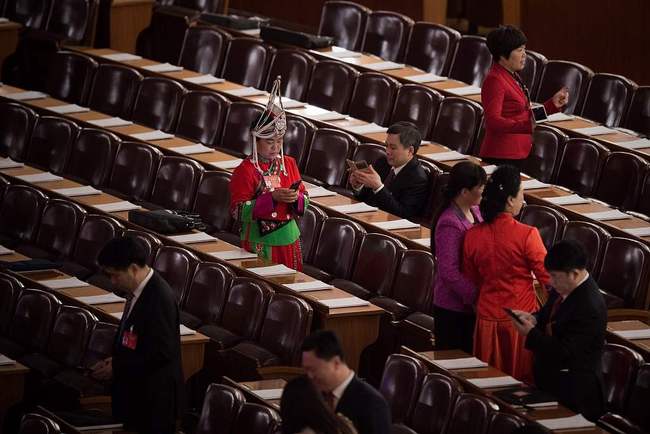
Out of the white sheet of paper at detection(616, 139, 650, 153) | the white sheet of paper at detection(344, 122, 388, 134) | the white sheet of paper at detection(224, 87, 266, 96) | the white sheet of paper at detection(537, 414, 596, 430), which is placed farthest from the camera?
the white sheet of paper at detection(224, 87, 266, 96)

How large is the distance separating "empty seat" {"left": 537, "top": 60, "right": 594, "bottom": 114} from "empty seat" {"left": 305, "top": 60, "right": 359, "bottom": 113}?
1.22 m

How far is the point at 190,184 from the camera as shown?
25.8ft

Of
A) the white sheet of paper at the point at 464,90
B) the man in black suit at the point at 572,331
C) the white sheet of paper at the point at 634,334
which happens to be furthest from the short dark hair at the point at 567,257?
the white sheet of paper at the point at 464,90

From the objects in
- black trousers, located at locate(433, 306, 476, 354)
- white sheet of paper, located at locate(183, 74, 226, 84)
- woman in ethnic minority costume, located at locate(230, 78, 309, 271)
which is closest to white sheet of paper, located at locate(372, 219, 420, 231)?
woman in ethnic minority costume, located at locate(230, 78, 309, 271)

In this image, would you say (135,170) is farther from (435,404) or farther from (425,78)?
(435,404)

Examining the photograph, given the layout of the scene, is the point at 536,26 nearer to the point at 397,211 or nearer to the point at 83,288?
the point at 397,211

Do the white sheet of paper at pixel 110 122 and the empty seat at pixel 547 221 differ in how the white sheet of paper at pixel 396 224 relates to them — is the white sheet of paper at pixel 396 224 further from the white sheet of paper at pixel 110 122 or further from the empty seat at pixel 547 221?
the white sheet of paper at pixel 110 122

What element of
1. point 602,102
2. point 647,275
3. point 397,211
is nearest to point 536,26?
point 602,102

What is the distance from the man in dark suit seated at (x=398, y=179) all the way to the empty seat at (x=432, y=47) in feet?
6.86

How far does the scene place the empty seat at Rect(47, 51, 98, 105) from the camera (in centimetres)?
956

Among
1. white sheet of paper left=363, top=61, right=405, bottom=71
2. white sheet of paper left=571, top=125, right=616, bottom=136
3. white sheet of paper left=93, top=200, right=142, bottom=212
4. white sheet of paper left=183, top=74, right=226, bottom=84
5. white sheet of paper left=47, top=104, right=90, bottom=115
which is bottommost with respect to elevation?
white sheet of paper left=93, top=200, right=142, bottom=212

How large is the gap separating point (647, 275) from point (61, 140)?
399 cm

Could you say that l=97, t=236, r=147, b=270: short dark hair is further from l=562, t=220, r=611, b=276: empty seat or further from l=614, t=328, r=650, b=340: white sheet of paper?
l=562, t=220, r=611, b=276: empty seat

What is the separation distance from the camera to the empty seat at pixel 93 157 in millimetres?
8375
